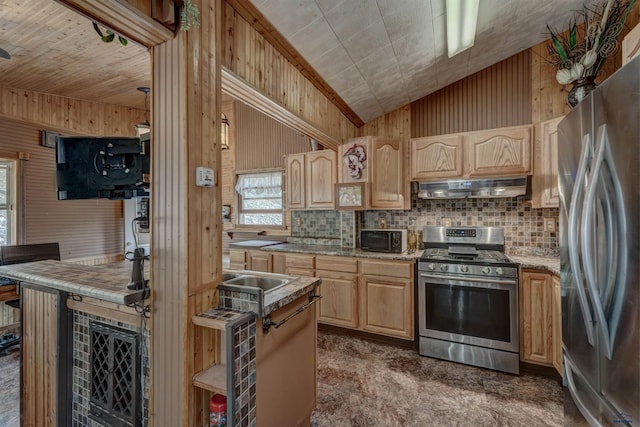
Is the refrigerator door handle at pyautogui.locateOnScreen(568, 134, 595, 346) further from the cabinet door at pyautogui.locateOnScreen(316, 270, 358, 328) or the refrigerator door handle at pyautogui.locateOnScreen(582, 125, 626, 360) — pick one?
the cabinet door at pyautogui.locateOnScreen(316, 270, 358, 328)

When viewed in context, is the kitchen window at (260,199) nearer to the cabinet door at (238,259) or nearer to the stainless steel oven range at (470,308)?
the cabinet door at (238,259)

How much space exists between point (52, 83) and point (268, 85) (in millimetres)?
3087

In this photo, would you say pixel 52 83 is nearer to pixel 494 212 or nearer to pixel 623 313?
pixel 623 313

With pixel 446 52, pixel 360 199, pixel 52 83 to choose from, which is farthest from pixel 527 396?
pixel 52 83

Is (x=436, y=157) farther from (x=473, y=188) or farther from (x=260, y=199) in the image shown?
(x=260, y=199)

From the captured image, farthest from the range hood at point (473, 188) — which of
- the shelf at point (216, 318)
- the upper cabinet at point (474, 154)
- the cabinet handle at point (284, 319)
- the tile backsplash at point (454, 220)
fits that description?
the shelf at point (216, 318)

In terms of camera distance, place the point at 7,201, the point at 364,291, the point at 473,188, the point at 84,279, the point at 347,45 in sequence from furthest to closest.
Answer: the point at 7,201
the point at 364,291
the point at 473,188
the point at 347,45
the point at 84,279

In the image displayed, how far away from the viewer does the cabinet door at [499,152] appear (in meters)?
2.77

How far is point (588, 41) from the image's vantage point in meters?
2.47

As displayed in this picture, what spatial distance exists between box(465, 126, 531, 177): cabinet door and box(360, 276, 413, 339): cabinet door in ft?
4.63

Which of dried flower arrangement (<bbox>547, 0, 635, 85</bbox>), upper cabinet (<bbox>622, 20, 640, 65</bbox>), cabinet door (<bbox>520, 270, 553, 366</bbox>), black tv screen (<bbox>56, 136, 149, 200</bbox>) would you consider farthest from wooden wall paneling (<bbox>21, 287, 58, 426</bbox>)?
dried flower arrangement (<bbox>547, 0, 635, 85</bbox>)

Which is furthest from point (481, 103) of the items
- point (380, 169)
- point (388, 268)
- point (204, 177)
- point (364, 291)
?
point (204, 177)

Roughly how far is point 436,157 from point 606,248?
7.49 feet

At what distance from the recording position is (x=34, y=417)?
1.82 m
